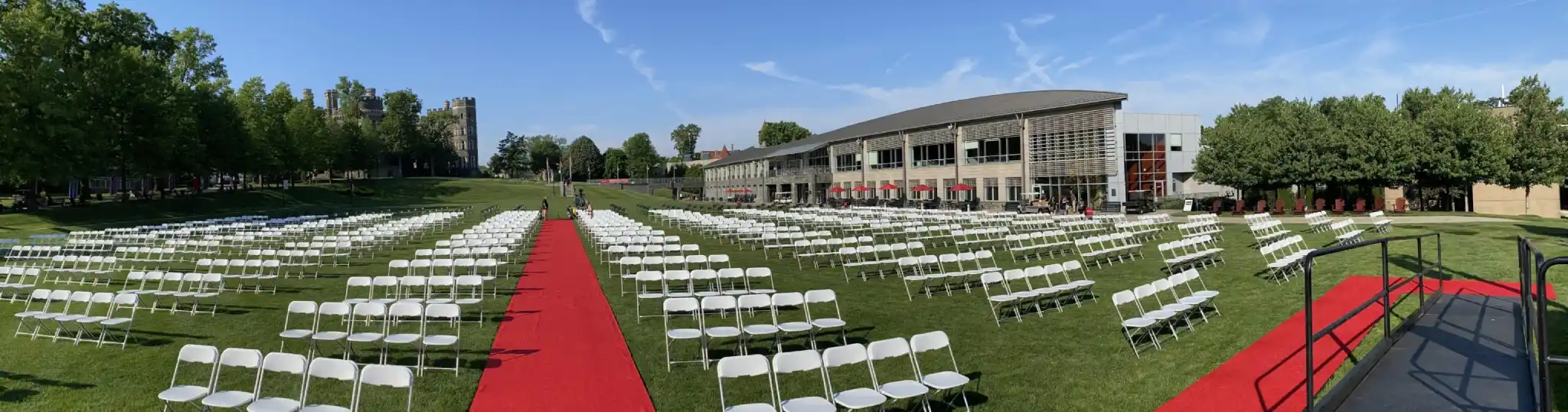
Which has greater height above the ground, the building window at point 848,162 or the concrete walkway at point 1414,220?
the building window at point 848,162

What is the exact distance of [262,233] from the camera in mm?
→ 22188

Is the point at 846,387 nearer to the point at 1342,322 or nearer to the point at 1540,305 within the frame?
the point at 1342,322

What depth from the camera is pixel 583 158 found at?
126938mm

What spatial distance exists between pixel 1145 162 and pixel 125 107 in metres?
53.5

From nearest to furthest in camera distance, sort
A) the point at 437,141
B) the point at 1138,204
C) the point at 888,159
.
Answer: the point at 1138,204
the point at 888,159
the point at 437,141

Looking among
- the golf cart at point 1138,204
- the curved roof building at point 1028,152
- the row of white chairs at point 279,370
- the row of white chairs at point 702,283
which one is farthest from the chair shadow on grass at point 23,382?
the golf cart at point 1138,204

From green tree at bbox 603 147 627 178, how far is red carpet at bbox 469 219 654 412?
11922 centimetres

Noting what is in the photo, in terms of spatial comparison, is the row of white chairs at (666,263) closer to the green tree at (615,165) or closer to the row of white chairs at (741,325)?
the row of white chairs at (741,325)

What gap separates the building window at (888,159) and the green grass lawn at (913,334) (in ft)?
117

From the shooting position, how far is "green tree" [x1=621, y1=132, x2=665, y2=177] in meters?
123

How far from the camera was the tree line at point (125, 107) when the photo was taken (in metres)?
32.1

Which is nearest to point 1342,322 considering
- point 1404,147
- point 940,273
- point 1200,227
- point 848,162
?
point 940,273

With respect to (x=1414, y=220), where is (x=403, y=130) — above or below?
above

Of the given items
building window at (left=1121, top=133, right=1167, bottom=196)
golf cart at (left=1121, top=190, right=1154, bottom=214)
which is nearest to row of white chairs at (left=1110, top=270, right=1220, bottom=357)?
golf cart at (left=1121, top=190, right=1154, bottom=214)
